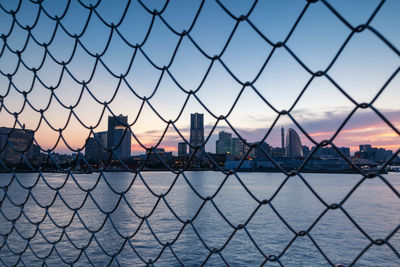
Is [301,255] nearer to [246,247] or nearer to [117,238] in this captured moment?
[246,247]

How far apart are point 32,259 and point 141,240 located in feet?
11.0

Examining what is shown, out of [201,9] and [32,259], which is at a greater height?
[201,9]

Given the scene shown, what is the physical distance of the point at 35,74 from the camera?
2.15m

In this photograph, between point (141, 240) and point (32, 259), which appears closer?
point (32, 259)

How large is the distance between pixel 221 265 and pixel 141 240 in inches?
136

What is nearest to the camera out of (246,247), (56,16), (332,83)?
(332,83)

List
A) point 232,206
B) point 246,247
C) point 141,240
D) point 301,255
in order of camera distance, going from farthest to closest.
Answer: point 232,206 → point 141,240 → point 246,247 → point 301,255

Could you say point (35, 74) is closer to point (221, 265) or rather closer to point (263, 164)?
point (221, 265)

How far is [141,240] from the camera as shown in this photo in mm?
10891

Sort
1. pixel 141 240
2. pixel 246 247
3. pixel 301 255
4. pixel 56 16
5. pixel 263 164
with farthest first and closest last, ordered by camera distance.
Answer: pixel 263 164
pixel 141 240
pixel 246 247
pixel 301 255
pixel 56 16

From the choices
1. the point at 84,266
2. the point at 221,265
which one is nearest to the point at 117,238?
the point at 84,266

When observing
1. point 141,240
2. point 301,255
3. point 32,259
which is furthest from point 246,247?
point 32,259

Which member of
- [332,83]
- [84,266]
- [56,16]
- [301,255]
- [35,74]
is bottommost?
[84,266]

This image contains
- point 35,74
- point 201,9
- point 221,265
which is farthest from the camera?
point 221,265
